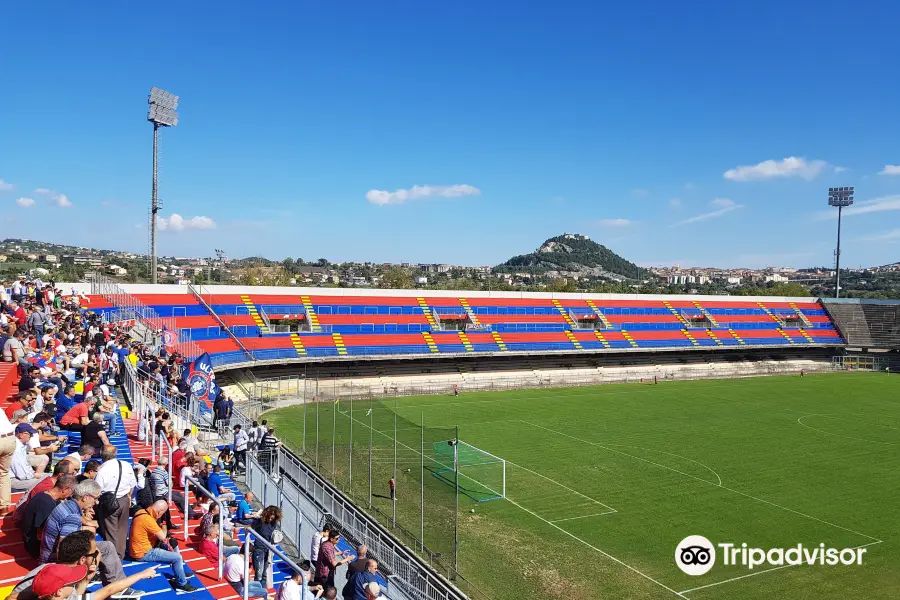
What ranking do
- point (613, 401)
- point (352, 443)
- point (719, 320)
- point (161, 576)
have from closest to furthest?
point (161, 576)
point (352, 443)
point (613, 401)
point (719, 320)

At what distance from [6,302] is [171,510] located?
16.0m

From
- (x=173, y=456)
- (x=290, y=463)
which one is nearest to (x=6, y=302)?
(x=290, y=463)

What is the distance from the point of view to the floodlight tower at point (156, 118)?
146 feet

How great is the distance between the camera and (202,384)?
22250 millimetres

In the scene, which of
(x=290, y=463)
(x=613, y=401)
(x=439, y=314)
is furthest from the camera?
(x=439, y=314)

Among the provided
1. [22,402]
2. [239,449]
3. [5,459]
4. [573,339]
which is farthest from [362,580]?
[573,339]

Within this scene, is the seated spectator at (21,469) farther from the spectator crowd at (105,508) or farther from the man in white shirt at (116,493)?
the man in white shirt at (116,493)

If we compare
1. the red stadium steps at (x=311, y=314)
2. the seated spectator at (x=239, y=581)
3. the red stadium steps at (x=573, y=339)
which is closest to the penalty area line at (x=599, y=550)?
the seated spectator at (x=239, y=581)

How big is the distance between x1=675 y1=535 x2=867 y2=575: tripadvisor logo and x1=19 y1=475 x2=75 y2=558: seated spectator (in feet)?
46.3

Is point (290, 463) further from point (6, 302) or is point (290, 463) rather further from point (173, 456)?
point (6, 302)

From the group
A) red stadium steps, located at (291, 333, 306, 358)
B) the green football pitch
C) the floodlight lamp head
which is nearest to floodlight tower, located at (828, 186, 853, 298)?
the floodlight lamp head

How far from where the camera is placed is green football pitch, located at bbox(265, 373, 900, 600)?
52.1ft

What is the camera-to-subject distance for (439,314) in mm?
54406

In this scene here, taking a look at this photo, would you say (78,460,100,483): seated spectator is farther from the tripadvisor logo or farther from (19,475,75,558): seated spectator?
the tripadvisor logo
